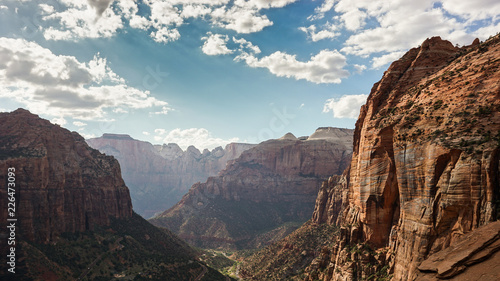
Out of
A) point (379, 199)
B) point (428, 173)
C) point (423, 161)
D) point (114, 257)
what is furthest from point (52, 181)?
point (428, 173)

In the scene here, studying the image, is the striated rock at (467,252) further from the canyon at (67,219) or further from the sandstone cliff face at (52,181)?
the sandstone cliff face at (52,181)

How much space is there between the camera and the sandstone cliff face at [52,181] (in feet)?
265

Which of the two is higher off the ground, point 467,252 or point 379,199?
point 379,199

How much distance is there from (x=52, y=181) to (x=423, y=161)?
329 ft

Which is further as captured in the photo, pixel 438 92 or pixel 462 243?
pixel 438 92

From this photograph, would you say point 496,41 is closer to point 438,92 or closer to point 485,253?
point 438,92

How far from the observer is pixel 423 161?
35.1 m

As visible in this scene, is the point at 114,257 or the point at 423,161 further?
the point at 114,257

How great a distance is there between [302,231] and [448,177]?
80307 millimetres

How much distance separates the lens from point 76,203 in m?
98.6

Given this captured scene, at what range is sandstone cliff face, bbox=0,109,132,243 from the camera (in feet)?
265

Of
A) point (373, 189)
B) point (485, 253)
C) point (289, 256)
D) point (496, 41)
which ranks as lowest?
point (289, 256)

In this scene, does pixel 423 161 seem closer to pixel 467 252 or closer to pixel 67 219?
pixel 467 252

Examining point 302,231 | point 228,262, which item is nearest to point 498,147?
point 302,231
